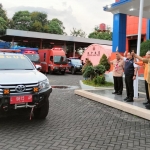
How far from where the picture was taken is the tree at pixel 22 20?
56.5m

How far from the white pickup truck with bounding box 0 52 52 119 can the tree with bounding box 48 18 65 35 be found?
176 feet

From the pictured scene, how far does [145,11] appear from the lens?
1283cm

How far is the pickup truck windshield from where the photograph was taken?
6.08 meters

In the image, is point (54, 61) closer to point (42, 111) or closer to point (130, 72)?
point (130, 72)

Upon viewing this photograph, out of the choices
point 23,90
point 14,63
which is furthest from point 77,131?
point 14,63

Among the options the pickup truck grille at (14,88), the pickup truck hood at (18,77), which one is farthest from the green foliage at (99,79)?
the pickup truck grille at (14,88)

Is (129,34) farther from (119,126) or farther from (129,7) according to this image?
(119,126)

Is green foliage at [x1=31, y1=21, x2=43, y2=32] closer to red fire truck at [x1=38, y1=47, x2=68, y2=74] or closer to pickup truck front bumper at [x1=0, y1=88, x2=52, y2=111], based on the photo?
red fire truck at [x1=38, y1=47, x2=68, y2=74]

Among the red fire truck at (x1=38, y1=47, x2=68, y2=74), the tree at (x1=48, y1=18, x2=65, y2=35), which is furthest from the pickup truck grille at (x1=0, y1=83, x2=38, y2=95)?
the tree at (x1=48, y1=18, x2=65, y2=35)

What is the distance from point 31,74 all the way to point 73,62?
18531mm

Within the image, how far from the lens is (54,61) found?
2222 centimetres

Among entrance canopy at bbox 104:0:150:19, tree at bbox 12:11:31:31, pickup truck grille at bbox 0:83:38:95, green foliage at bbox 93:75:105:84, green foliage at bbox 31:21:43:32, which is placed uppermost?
tree at bbox 12:11:31:31

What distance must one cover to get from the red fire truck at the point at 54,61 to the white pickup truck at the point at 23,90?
16.0 m

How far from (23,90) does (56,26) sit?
57197 mm
